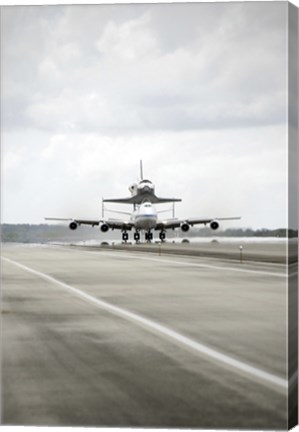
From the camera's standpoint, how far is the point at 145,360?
11.2 m

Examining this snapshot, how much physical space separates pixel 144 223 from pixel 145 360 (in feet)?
243

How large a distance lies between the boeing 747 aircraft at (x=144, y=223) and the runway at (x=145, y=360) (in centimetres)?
6211

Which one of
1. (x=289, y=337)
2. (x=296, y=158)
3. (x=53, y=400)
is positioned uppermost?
(x=296, y=158)

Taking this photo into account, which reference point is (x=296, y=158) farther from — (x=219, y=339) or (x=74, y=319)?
(x=74, y=319)

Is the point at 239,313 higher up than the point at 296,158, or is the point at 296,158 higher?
the point at 296,158

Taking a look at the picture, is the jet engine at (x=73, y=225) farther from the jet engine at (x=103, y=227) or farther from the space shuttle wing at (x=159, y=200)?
the space shuttle wing at (x=159, y=200)

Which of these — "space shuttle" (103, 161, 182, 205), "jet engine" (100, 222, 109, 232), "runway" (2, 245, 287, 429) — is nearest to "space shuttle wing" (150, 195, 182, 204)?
"space shuttle" (103, 161, 182, 205)

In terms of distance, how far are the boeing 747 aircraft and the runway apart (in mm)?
62112

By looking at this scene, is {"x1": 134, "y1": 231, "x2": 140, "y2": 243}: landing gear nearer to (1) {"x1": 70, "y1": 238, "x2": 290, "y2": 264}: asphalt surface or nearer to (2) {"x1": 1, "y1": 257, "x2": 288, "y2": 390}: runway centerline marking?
(1) {"x1": 70, "y1": 238, "x2": 290, "y2": 264}: asphalt surface

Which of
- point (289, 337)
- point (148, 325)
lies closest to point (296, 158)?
point (289, 337)

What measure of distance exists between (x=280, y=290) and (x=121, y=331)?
1171cm

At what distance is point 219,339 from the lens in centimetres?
1345

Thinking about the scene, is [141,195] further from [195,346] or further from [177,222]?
[195,346]

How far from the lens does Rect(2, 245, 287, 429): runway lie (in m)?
8.68
